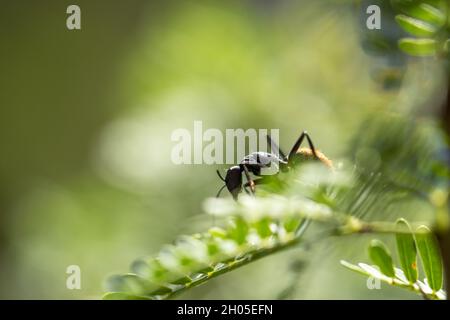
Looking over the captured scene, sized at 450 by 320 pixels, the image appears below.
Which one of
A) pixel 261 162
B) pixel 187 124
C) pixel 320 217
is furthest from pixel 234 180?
pixel 187 124

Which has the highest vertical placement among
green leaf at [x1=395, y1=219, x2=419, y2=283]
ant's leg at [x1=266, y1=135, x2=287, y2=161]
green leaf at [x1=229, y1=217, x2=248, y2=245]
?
ant's leg at [x1=266, y1=135, x2=287, y2=161]

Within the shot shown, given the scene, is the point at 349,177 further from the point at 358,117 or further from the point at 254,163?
the point at 358,117

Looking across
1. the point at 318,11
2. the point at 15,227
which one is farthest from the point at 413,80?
the point at 15,227

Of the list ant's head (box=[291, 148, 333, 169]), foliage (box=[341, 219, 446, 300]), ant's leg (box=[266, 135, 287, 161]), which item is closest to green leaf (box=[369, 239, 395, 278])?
foliage (box=[341, 219, 446, 300])

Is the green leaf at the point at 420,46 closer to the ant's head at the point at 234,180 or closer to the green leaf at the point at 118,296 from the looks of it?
the ant's head at the point at 234,180

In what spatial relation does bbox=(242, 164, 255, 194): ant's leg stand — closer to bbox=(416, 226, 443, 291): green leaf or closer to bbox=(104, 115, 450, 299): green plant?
bbox=(104, 115, 450, 299): green plant

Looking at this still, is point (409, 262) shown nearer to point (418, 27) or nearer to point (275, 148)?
point (418, 27)
